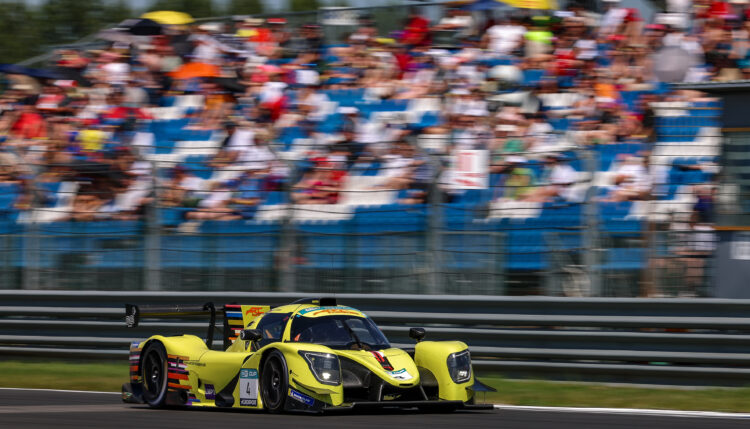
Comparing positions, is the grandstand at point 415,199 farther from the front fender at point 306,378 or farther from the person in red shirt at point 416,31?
the front fender at point 306,378

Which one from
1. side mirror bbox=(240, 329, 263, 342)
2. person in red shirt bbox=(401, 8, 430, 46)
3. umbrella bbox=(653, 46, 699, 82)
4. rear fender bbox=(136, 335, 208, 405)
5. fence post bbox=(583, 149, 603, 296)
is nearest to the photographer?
side mirror bbox=(240, 329, 263, 342)

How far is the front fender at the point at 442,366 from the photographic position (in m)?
8.03

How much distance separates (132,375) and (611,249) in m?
4.35

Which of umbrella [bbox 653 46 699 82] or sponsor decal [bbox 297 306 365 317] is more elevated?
umbrella [bbox 653 46 699 82]

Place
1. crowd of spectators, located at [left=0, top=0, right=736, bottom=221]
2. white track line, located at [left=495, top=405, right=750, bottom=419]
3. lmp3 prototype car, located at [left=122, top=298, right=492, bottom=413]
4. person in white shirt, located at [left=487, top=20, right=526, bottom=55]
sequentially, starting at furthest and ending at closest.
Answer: person in white shirt, located at [left=487, top=20, right=526, bottom=55], crowd of spectators, located at [left=0, top=0, right=736, bottom=221], white track line, located at [left=495, top=405, right=750, bottom=419], lmp3 prototype car, located at [left=122, top=298, right=492, bottom=413]

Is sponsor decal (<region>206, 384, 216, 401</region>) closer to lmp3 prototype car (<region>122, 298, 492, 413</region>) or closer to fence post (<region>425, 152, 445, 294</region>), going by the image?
lmp3 prototype car (<region>122, 298, 492, 413</region>)

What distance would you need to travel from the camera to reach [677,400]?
900 cm

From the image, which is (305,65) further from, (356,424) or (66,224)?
(356,424)

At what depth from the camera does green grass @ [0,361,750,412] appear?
8855 millimetres

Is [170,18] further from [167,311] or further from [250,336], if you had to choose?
[250,336]

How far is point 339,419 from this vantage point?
740 centimetres

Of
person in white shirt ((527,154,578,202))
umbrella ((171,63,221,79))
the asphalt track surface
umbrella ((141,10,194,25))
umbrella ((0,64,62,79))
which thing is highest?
umbrella ((141,10,194,25))

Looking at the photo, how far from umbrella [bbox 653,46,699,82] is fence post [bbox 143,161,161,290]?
6284 millimetres

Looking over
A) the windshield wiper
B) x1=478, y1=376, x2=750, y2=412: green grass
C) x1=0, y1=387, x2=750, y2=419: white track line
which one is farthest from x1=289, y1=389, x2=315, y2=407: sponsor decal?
x1=478, y1=376, x2=750, y2=412: green grass
